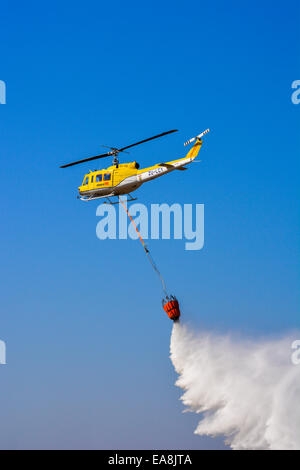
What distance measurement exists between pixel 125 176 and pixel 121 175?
0.49 m

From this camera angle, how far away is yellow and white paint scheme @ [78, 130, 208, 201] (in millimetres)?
61031

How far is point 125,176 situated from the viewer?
62219mm

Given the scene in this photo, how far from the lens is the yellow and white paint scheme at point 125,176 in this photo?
6103 centimetres

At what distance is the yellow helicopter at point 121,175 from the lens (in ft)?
200

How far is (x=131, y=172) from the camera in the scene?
62.1m

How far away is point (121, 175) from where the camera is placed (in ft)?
205

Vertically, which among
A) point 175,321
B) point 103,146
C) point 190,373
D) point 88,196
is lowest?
point 190,373

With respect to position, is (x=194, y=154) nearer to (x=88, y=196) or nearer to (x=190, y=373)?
(x=88, y=196)

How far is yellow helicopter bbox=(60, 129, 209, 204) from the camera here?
200ft
